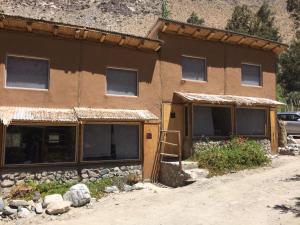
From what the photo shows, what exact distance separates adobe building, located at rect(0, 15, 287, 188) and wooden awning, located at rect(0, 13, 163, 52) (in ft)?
0.13

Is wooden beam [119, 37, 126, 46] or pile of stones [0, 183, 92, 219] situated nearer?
pile of stones [0, 183, 92, 219]

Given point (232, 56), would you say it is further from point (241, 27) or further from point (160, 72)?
point (241, 27)

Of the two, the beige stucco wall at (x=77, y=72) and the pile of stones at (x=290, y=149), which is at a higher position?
the beige stucco wall at (x=77, y=72)

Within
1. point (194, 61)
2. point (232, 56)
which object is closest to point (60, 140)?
point (194, 61)

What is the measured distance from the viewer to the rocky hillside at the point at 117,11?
47.9m

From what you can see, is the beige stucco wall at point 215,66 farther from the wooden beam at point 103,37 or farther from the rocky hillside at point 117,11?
the rocky hillside at point 117,11

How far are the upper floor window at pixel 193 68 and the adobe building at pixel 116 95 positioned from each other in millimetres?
51

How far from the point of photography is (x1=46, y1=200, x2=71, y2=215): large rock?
40.1ft

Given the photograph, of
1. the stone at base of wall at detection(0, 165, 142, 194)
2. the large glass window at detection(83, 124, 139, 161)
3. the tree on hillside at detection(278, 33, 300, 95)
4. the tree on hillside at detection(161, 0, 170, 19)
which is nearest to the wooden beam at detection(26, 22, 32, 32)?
the large glass window at detection(83, 124, 139, 161)

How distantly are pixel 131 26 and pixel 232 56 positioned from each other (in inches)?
1418

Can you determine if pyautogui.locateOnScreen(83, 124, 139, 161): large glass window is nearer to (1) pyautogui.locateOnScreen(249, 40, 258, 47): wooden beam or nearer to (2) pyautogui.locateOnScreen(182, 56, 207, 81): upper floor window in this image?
(2) pyautogui.locateOnScreen(182, 56, 207, 81): upper floor window

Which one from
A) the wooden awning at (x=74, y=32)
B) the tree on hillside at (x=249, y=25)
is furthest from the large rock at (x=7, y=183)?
the tree on hillside at (x=249, y=25)

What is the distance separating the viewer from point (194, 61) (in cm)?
1884

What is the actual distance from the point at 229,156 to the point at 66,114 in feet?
24.1
